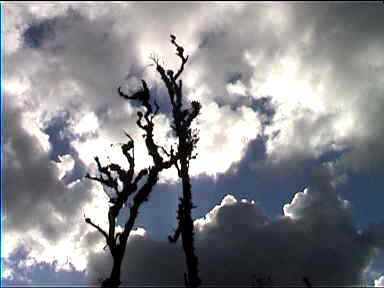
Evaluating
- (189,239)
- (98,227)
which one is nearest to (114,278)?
(98,227)

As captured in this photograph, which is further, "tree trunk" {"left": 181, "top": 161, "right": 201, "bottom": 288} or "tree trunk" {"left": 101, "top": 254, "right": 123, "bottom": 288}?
"tree trunk" {"left": 181, "top": 161, "right": 201, "bottom": 288}

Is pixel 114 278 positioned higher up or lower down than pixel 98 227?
lower down

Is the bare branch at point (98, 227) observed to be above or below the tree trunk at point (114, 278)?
above

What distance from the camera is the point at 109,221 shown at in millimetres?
20484

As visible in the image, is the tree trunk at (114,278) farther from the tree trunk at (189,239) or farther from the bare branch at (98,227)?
the tree trunk at (189,239)

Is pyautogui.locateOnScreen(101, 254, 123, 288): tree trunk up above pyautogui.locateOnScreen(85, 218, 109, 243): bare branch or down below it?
below

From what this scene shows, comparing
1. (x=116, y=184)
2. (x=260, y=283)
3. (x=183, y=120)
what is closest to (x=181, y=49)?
(x=183, y=120)

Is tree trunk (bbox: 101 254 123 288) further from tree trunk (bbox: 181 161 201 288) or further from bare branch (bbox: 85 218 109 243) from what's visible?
tree trunk (bbox: 181 161 201 288)

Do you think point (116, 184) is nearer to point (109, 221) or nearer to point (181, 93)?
point (109, 221)

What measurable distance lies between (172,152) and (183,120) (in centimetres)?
213

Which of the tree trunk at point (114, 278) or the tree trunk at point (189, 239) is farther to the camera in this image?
the tree trunk at point (189, 239)

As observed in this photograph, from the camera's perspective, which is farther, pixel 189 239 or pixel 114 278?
pixel 189 239

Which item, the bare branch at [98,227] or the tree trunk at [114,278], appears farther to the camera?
the bare branch at [98,227]

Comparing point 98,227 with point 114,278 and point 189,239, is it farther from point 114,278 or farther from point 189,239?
point 189,239
